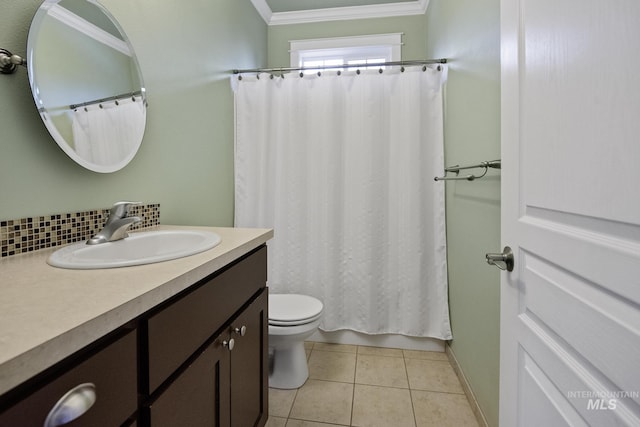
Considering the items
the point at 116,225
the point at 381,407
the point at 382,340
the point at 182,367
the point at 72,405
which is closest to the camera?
the point at 72,405

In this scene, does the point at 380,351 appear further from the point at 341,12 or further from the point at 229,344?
the point at 341,12

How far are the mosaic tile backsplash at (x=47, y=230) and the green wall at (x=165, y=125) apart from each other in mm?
23

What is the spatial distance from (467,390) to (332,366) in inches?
29.8

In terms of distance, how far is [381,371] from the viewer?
1772mm

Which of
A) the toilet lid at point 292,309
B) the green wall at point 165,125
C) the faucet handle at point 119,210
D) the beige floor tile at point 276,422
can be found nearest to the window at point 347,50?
the green wall at point 165,125

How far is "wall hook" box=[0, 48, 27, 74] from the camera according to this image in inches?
29.4

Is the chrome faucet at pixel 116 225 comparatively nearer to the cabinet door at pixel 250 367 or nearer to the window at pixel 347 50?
the cabinet door at pixel 250 367

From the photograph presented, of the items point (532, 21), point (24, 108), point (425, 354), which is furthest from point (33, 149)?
point (425, 354)

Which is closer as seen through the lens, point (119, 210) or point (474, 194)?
point (119, 210)

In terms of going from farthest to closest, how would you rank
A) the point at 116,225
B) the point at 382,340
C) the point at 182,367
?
the point at 382,340
the point at 116,225
the point at 182,367

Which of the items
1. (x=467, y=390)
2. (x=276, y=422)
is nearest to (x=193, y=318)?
(x=276, y=422)

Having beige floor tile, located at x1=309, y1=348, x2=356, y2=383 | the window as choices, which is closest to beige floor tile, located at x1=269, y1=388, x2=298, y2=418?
beige floor tile, located at x1=309, y1=348, x2=356, y2=383

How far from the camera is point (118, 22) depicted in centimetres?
110

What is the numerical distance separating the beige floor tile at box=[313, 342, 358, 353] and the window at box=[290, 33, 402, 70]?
2253 millimetres
